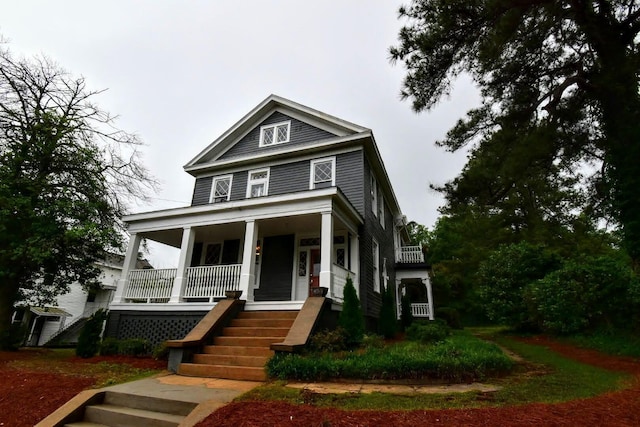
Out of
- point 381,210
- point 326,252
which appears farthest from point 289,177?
point 326,252

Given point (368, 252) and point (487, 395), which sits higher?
point (368, 252)

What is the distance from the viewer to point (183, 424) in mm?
3217

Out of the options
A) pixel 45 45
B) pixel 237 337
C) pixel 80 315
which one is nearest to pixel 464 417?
pixel 237 337

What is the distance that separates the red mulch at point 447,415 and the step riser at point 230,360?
6.51 ft

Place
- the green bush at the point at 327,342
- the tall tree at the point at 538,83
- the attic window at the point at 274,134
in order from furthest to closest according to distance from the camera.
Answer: the attic window at the point at 274,134 → the tall tree at the point at 538,83 → the green bush at the point at 327,342

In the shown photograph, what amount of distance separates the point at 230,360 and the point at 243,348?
1.14ft

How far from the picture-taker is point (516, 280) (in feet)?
47.1

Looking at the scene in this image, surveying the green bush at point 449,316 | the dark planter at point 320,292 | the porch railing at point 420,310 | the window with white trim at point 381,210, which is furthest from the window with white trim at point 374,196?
the green bush at point 449,316

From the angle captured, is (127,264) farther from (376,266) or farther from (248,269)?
(376,266)

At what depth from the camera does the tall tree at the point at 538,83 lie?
271 inches

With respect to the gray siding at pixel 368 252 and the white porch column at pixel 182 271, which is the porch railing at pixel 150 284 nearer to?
the white porch column at pixel 182 271

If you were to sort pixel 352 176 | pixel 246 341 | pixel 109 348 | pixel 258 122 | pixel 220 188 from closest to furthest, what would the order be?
pixel 246 341 < pixel 109 348 < pixel 352 176 < pixel 220 188 < pixel 258 122

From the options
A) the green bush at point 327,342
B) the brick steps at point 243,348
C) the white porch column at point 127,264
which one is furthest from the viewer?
the white porch column at point 127,264

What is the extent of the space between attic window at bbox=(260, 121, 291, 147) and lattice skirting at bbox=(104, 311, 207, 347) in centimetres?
736
